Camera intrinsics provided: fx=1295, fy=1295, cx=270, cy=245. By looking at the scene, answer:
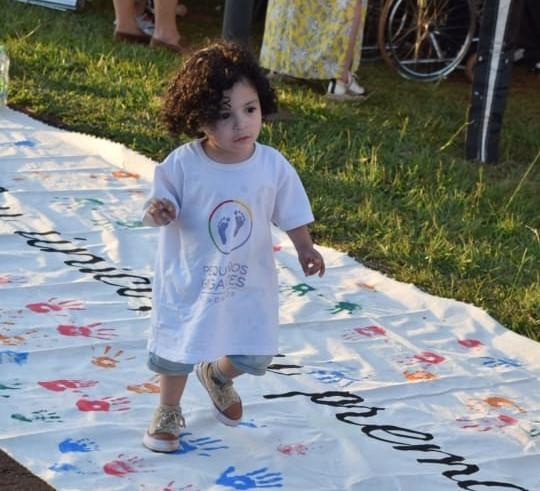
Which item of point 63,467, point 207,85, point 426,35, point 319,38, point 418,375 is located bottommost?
point 63,467

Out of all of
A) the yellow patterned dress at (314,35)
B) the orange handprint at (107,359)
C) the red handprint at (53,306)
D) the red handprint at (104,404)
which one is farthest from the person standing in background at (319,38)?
the red handprint at (104,404)

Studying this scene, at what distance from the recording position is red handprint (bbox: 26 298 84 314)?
12.7 feet

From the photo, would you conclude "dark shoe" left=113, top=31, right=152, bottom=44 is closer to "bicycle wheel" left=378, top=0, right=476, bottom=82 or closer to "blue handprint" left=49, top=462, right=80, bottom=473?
"bicycle wheel" left=378, top=0, right=476, bottom=82

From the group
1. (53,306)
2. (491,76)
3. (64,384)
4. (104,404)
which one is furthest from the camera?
(491,76)

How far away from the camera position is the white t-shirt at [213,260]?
9.20 ft

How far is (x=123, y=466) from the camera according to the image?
2.90 meters

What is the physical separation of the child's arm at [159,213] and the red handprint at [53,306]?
3.96ft

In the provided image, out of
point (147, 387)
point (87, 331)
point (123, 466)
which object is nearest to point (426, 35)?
point (87, 331)

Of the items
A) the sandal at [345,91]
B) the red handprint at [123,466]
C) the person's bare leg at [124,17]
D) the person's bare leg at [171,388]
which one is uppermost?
the person's bare leg at [124,17]

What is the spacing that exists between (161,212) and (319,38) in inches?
168

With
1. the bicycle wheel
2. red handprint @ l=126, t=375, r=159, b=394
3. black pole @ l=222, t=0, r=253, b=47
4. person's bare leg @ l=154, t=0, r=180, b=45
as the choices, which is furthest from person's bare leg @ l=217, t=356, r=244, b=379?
person's bare leg @ l=154, t=0, r=180, b=45

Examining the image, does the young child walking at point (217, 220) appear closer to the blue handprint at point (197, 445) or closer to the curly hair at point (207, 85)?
the curly hair at point (207, 85)

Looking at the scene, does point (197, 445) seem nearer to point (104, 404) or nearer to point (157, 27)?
point (104, 404)

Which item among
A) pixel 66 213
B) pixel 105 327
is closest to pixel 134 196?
pixel 66 213
